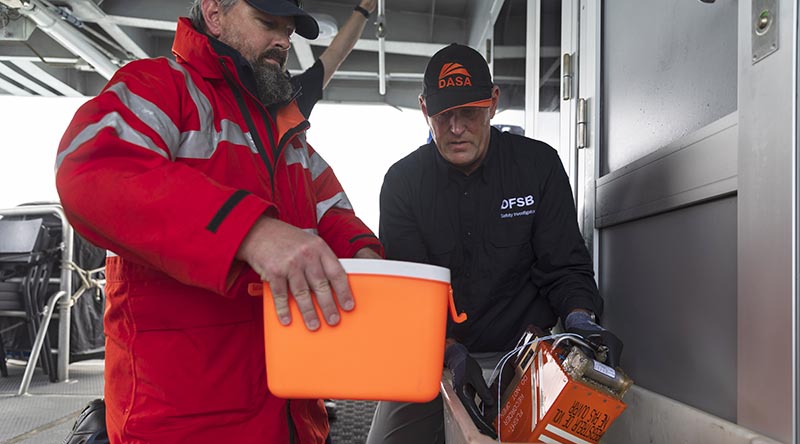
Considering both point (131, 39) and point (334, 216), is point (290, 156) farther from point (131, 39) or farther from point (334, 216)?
point (131, 39)

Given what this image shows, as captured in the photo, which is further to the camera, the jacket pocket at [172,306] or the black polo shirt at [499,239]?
the black polo shirt at [499,239]

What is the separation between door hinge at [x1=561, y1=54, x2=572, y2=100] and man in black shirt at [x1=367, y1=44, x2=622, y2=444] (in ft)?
1.56

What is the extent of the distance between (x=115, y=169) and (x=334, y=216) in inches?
24.3

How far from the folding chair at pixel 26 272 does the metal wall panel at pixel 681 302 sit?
11.1ft

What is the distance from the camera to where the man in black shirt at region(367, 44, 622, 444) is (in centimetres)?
186

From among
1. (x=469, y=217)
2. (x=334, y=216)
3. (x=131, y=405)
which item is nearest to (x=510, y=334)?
(x=469, y=217)

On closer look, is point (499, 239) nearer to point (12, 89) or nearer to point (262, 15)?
point (262, 15)

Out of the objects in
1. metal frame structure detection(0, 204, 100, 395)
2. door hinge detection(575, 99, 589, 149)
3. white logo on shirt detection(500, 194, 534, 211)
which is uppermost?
door hinge detection(575, 99, 589, 149)

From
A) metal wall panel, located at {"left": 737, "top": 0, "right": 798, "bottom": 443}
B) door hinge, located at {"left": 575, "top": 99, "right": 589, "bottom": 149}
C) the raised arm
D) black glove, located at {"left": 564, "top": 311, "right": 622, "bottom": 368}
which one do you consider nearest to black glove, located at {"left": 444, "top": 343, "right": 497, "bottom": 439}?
black glove, located at {"left": 564, "top": 311, "right": 622, "bottom": 368}

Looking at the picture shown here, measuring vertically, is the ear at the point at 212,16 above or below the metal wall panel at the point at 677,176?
above

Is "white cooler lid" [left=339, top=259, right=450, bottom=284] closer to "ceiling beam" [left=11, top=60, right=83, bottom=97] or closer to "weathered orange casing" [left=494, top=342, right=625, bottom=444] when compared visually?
"weathered orange casing" [left=494, top=342, right=625, bottom=444]

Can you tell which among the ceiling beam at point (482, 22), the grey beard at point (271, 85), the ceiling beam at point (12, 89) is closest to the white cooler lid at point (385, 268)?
the grey beard at point (271, 85)

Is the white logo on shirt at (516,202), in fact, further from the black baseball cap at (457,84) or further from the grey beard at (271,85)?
the grey beard at (271,85)

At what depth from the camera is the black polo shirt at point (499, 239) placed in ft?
6.08
